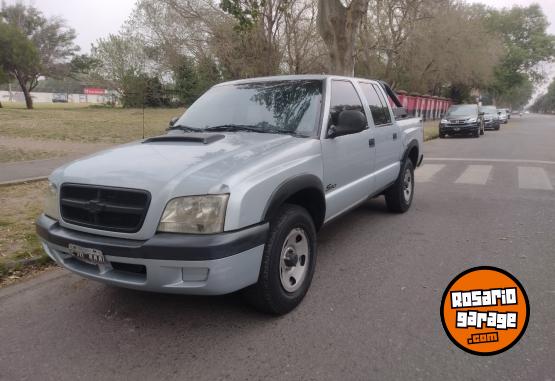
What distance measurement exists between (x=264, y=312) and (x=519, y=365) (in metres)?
1.67

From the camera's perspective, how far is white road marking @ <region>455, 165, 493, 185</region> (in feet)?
28.5

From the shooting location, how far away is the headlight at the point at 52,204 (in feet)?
10.6

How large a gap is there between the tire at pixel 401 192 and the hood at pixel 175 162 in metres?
2.67

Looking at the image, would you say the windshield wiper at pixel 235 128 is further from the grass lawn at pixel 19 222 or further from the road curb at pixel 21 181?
the road curb at pixel 21 181

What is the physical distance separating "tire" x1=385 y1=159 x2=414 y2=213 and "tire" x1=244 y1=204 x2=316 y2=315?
2.75 m

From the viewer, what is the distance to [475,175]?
9.41 metres

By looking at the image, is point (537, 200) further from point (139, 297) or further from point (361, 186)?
point (139, 297)

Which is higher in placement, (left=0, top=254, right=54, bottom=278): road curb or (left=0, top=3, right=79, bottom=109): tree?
(left=0, top=3, right=79, bottom=109): tree

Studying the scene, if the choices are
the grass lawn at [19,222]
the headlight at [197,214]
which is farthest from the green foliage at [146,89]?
the headlight at [197,214]

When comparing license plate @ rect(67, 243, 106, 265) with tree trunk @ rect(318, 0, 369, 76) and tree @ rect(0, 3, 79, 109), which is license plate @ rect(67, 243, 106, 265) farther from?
tree @ rect(0, 3, 79, 109)

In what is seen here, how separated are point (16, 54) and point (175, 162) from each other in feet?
145

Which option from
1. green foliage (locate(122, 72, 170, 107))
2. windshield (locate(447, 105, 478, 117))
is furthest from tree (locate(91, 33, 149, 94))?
windshield (locate(447, 105, 478, 117))

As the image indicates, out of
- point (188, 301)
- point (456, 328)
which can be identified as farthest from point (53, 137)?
point (456, 328)

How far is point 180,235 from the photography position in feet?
8.96
